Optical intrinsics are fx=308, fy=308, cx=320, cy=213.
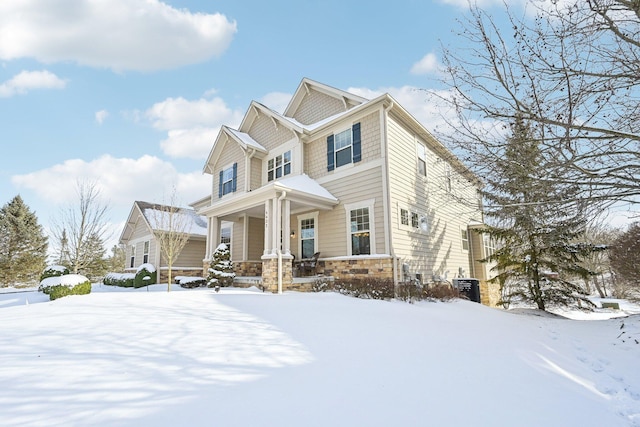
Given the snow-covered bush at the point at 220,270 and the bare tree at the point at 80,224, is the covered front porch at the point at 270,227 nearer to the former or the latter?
the snow-covered bush at the point at 220,270

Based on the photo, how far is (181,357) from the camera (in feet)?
11.2

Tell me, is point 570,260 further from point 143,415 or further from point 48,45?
point 48,45

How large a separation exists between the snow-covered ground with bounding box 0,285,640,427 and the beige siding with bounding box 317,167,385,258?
4720 mm

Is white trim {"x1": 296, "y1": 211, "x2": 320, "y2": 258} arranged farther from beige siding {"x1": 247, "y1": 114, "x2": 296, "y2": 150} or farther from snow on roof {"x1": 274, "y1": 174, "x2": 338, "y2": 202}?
beige siding {"x1": 247, "y1": 114, "x2": 296, "y2": 150}

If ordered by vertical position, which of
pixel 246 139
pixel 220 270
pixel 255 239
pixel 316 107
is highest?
pixel 316 107

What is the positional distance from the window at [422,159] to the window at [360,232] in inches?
145

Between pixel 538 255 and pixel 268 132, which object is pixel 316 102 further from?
pixel 538 255

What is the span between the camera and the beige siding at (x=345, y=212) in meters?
10.1

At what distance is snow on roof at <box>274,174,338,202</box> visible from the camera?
10.5 m

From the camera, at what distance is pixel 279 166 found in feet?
45.5

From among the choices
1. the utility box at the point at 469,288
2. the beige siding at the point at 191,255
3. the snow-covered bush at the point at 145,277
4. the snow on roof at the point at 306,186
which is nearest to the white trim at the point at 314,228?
the snow on roof at the point at 306,186

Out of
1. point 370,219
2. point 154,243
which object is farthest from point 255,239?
point 154,243

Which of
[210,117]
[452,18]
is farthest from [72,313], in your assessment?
[210,117]

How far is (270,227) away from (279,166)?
4.40 m
